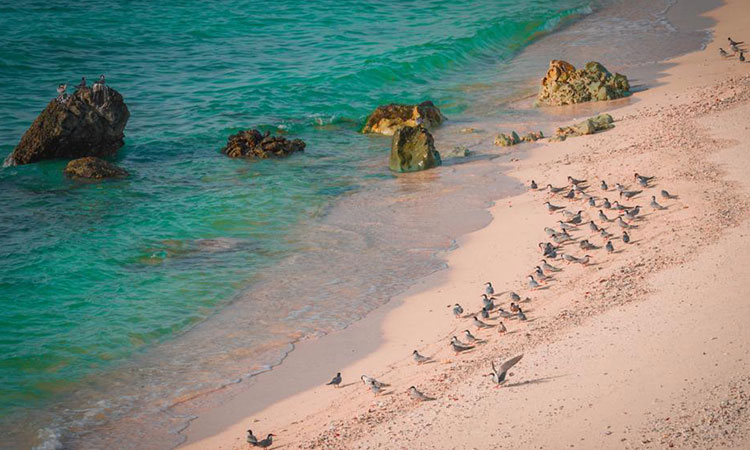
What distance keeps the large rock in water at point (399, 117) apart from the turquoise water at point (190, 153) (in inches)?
26.2

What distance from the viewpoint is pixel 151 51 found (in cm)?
3231

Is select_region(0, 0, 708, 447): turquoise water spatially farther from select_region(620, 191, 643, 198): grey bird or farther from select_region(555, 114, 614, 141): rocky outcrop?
select_region(620, 191, 643, 198): grey bird

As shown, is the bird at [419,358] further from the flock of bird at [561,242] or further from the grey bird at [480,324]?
the grey bird at [480,324]

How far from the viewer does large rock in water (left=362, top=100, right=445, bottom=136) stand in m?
22.8

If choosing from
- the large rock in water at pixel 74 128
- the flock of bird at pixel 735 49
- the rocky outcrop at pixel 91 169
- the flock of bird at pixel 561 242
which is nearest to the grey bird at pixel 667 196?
the flock of bird at pixel 561 242

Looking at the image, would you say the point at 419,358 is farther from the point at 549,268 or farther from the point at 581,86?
the point at 581,86

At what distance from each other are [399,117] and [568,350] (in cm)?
1428

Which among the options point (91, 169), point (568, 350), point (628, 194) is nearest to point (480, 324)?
point (568, 350)

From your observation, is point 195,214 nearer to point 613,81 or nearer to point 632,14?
point 613,81

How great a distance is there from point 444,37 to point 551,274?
920 inches

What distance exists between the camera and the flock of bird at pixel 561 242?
993 centimetres

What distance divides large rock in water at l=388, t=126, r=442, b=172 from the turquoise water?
58 cm

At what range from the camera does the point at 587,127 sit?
768 inches

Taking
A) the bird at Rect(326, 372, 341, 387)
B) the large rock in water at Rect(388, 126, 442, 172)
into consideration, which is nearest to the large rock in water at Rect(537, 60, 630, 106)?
the large rock in water at Rect(388, 126, 442, 172)
